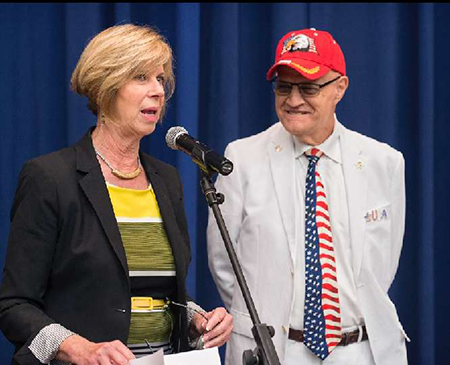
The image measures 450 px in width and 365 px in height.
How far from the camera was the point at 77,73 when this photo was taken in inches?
78.2

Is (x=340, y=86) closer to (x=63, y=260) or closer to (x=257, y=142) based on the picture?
(x=257, y=142)

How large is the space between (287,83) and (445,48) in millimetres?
1150

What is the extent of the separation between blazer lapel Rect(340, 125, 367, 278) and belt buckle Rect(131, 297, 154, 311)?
77 centimetres

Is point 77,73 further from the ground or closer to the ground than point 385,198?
further from the ground

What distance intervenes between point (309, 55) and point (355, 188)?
1.38ft

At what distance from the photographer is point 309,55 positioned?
248cm

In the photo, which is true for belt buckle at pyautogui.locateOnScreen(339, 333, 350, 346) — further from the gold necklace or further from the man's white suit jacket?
the gold necklace

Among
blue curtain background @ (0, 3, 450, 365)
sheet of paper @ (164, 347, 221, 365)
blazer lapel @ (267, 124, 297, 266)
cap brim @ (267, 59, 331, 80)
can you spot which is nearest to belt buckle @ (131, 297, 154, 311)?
sheet of paper @ (164, 347, 221, 365)

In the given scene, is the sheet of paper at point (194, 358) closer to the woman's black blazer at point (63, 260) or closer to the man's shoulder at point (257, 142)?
the woman's black blazer at point (63, 260)

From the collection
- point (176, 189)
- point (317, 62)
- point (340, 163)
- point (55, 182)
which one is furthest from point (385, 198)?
point (55, 182)

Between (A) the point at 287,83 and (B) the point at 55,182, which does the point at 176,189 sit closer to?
(B) the point at 55,182

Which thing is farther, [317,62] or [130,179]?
[317,62]

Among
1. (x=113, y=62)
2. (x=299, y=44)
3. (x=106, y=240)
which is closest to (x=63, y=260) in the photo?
(x=106, y=240)

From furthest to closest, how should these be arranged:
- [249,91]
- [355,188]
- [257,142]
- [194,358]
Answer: [249,91], [257,142], [355,188], [194,358]
